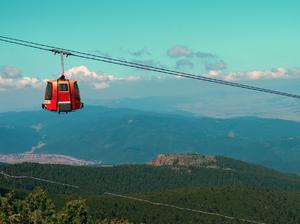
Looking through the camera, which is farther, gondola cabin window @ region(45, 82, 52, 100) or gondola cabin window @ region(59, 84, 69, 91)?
gondola cabin window @ region(45, 82, 52, 100)

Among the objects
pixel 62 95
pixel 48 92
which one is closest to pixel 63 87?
pixel 62 95

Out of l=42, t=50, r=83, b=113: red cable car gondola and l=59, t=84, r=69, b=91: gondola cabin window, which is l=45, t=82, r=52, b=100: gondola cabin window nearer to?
l=42, t=50, r=83, b=113: red cable car gondola

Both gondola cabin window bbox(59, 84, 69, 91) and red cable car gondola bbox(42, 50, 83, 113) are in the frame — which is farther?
gondola cabin window bbox(59, 84, 69, 91)

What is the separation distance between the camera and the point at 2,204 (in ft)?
649

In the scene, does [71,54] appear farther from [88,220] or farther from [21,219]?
[88,220]

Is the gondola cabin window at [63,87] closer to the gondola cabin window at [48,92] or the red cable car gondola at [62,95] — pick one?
the red cable car gondola at [62,95]

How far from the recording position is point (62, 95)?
51.6 m

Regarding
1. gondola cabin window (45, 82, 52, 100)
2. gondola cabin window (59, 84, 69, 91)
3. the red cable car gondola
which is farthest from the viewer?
gondola cabin window (45, 82, 52, 100)

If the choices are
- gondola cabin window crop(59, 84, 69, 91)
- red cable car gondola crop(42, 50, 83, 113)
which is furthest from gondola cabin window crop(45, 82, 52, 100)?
gondola cabin window crop(59, 84, 69, 91)

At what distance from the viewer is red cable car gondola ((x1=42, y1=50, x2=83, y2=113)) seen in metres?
51.4

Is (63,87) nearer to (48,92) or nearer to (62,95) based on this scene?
(62,95)

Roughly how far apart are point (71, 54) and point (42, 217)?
165177mm

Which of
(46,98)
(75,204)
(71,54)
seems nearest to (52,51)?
(71,54)

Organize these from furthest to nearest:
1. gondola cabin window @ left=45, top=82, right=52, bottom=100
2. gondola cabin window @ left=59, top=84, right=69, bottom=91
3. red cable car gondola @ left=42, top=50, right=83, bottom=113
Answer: gondola cabin window @ left=45, top=82, right=52, bottom=100 < gondola cabin window @ left=59, top=84, right=69, bottom=91 < red cable car gondola @ left=42, top=50, right=83, bottom=113
